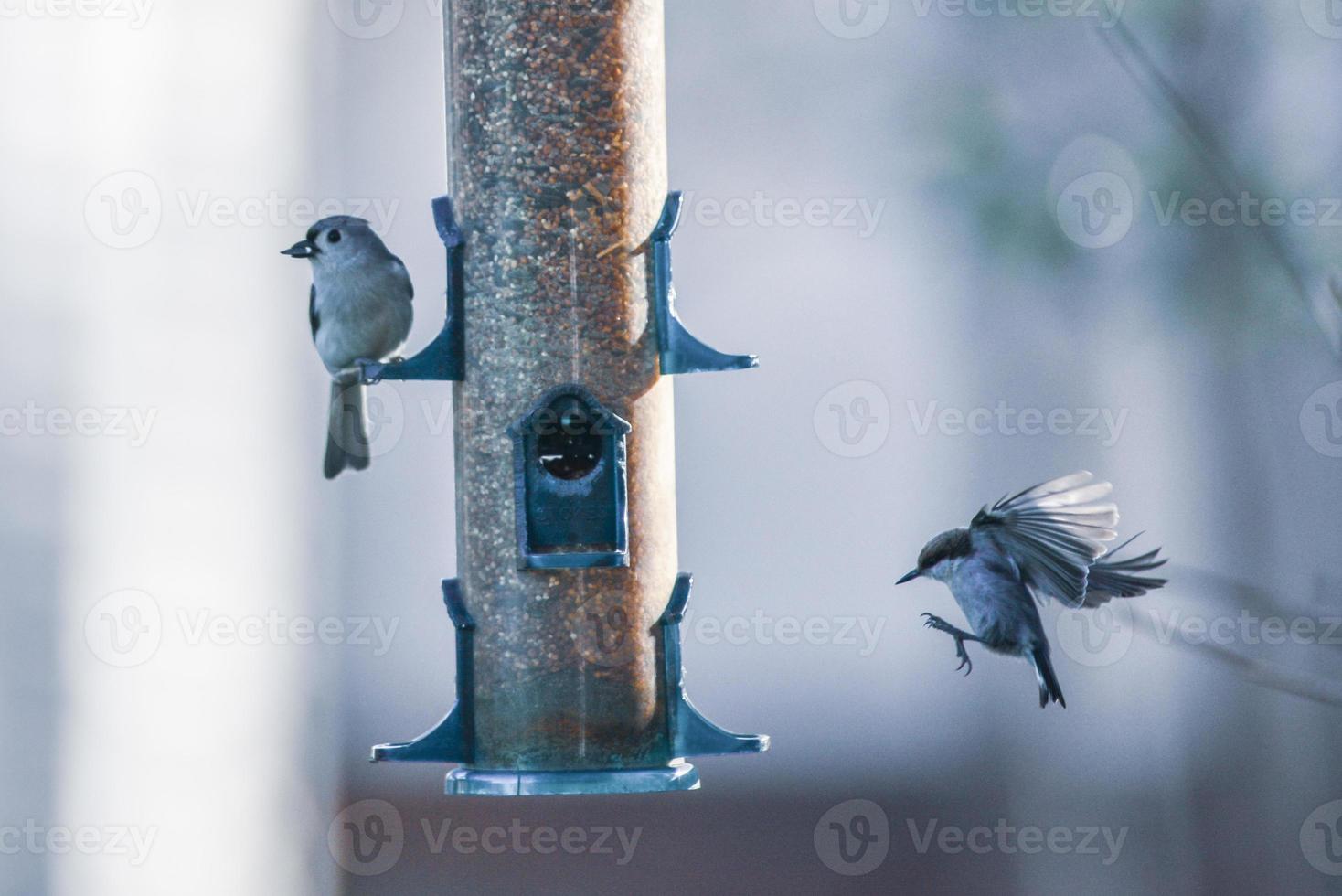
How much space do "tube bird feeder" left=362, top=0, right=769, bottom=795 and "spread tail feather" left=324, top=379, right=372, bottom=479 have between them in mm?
771

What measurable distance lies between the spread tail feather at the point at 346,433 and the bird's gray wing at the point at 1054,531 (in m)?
1.81

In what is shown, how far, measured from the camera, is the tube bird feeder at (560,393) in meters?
3.98

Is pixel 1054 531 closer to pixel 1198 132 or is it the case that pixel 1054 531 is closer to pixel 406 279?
pixel 406 279

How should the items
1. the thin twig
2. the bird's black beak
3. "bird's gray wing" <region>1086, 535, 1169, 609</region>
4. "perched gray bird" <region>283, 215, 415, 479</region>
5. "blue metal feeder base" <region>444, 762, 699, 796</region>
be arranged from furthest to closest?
the thin twig
the bird's black beak
"perched gray bird" <region>283, 215, 415, 479</region>
"bird's gray wing" <region>1086, 535, 1169, 609</region>
"blue metal feeder base" <region>444, 762, 699, 796</region>

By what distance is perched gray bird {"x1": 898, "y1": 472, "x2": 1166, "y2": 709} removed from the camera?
4172mm

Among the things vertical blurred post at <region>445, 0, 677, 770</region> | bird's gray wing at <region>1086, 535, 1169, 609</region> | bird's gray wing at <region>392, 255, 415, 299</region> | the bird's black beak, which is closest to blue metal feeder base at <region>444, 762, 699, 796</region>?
vertical blurred post at <region>445, 0, 677, 770</region>

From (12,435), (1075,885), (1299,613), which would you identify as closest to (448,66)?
(12,435)

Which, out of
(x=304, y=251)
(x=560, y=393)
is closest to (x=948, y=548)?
(x=560, y=393)

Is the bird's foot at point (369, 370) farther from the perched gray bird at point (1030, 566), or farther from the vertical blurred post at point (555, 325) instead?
the perched gray bird at point (1030, 566)

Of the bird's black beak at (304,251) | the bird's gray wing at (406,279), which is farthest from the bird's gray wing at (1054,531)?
the bird's black beak at (304,251)

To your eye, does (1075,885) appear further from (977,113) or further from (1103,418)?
(977,113)

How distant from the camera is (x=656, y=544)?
163 inches

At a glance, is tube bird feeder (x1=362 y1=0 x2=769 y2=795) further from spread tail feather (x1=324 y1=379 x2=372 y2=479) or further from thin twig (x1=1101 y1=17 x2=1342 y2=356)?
thin twig (x1=1101 y1=17 x2=1342 y2=356)

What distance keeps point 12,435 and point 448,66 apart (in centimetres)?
469
